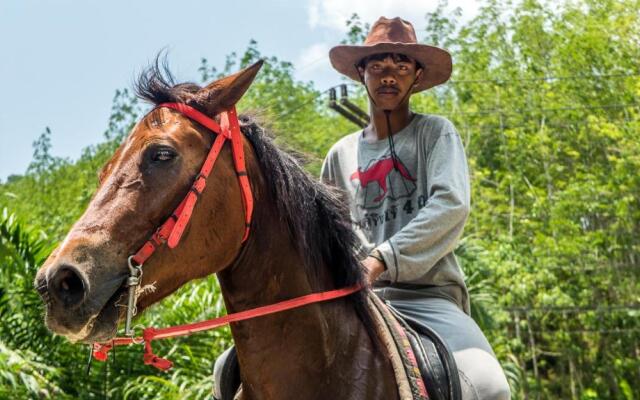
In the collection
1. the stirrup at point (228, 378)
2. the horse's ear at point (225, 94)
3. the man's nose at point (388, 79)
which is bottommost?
the stirrup at point (228, 378)

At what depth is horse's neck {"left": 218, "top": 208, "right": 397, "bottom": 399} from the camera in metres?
2.88

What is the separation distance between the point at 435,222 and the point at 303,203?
67 cm

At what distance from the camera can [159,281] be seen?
2.62m

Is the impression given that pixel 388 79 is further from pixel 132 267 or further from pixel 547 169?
pixel 547 169

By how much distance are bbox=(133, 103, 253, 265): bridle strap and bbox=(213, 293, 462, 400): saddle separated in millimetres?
683

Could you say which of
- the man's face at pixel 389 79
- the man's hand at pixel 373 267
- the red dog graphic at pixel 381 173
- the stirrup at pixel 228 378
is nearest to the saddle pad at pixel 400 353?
the man's hand at pixel 373 267

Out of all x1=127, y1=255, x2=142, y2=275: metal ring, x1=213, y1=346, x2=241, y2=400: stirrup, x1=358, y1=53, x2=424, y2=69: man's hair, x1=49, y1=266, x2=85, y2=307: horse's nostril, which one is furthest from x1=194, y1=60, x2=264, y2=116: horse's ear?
x1=358, y1=53, x2=424, y2=69: man's hair

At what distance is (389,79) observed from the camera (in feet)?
12.9

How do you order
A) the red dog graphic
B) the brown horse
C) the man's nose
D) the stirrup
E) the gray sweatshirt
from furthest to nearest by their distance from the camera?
the man's nose < the red dog graphic < the gray sweatshirt < the stirrup < the brown horse

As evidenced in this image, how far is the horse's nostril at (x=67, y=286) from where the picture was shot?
7.73ft

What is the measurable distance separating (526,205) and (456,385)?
22.2m

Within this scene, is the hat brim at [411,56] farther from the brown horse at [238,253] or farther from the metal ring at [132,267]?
the metal ring at [132,267]

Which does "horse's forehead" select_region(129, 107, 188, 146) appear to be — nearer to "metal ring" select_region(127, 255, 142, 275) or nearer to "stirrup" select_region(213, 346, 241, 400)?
"metal ring" select_region(127, 255, 142, 275)

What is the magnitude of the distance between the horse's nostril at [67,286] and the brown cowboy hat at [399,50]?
6.81ft
